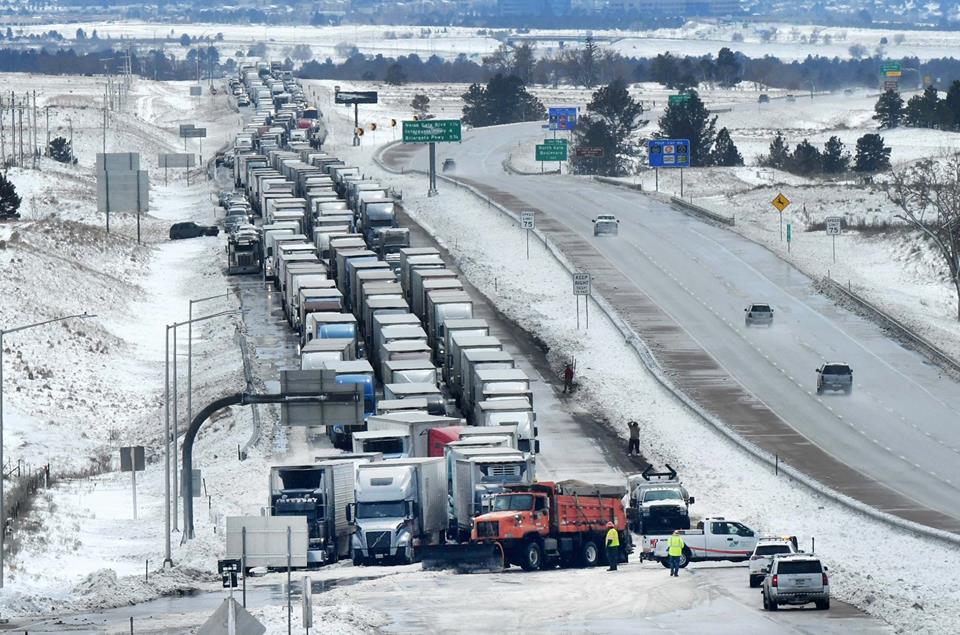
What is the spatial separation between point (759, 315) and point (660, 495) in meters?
36.7

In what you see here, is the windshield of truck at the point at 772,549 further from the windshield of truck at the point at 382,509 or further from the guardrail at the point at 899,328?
the guardrail at the point at 899,328

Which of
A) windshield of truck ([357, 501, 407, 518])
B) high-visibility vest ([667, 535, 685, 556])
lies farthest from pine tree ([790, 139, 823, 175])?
high-visibility vest ([667, 535, 685, 556])

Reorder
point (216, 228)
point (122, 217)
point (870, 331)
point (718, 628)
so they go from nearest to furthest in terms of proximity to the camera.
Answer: point (718, 628)
point (870, 331)
point (216, 228)
point (122, 217)

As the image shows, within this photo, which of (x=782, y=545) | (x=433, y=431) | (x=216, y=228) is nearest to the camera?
(x=782, y=545)

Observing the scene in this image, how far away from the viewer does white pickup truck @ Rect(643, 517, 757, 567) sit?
2030 inches

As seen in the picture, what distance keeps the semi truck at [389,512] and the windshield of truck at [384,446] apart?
4.35 meters

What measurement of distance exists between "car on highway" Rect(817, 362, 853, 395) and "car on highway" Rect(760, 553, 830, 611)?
3411 centimetres

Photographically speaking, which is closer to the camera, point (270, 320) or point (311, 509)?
point (311, 509)

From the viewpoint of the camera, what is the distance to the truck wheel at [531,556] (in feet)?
164

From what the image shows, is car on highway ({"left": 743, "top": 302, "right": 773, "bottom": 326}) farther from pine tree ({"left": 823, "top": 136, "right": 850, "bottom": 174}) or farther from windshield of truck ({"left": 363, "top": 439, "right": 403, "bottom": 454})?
pine tree ({"left": 823, "top": 136, "right": 850, "bottom": 174})

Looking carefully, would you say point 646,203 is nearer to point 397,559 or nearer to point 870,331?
point 870,331

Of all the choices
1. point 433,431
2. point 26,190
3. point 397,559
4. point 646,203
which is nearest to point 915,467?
point 433,431

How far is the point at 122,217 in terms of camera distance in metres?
144

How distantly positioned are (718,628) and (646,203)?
311 ft
